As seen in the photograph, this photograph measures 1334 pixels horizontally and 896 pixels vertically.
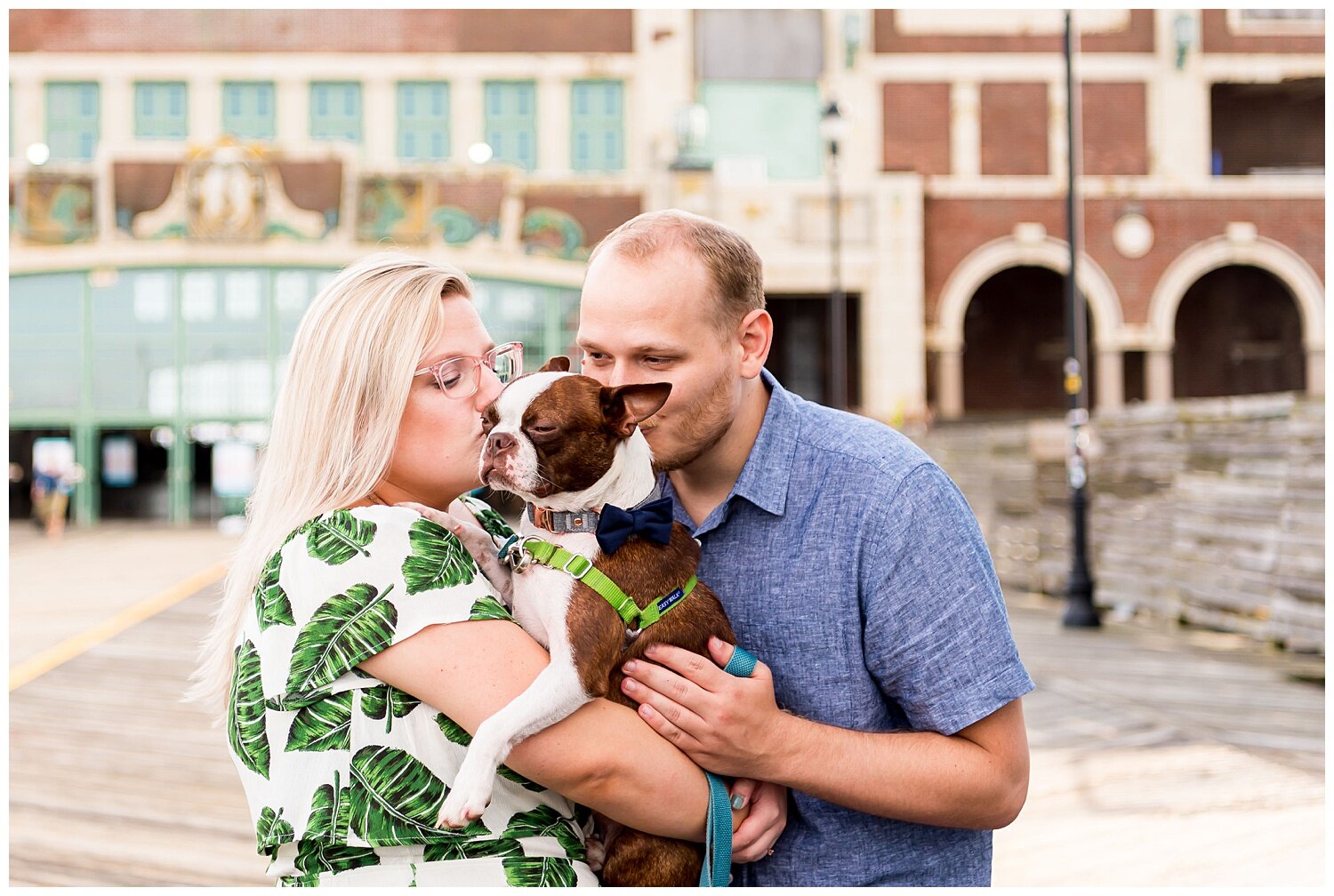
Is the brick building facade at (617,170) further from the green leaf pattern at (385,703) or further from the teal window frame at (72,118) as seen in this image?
the green leaf pattern at (385,703)

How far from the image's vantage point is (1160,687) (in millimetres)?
9406

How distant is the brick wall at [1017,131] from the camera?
30.2 meters

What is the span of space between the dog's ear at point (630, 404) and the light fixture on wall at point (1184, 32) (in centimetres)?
3186

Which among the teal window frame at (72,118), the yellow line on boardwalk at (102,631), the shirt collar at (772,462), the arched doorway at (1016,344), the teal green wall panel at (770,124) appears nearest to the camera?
the shirt collar at (772,462)

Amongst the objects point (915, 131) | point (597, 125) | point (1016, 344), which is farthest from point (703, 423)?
point (1016, 344)

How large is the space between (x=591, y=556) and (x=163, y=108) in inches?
1218

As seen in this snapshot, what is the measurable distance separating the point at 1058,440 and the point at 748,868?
43.4 feet

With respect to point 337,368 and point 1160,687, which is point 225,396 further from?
point 337,368

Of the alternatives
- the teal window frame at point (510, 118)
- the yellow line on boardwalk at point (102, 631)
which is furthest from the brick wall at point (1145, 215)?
the yellow line on boardwalk at point (102, 631)

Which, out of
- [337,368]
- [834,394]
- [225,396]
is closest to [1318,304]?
[834,394]

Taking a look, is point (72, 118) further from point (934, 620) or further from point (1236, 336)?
point (934, 620)

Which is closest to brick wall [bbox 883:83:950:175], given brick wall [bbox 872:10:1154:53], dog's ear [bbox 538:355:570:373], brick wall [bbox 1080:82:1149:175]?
brick wall [bbox 872:10:1154:53]

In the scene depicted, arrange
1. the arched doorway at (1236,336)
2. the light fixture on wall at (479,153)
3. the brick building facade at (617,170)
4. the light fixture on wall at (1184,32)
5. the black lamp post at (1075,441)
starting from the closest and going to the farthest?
the black lamp post at (1075,441) → the brick building facade at (617,170) → the light fixture on wall at (479,153) → the light fixture on wall at (1184,32) → the arched doorway at (1236,336)

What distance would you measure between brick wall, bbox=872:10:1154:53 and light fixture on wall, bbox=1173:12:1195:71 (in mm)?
598
